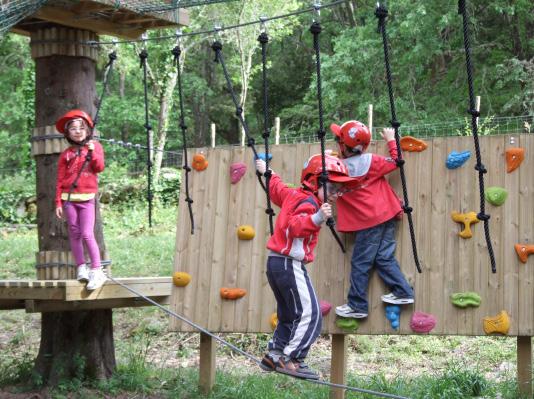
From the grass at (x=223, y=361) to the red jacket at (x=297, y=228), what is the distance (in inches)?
65.9

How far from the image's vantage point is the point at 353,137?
18.3ft

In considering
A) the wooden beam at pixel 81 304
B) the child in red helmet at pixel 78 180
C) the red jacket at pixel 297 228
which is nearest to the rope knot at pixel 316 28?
the red jacket at pixel 297 228

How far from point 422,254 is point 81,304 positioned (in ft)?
8.36

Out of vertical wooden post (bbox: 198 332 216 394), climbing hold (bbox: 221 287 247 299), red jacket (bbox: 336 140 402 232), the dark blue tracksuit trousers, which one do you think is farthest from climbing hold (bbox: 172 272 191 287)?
red jacket (bbox: 336 140 402 232)

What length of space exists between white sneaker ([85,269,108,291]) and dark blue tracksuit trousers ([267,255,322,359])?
4.74ft

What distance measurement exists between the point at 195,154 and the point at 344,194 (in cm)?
147

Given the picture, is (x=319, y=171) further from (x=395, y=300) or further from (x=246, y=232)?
(x=246, y=232)

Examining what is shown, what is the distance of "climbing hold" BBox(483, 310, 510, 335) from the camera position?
5.35m

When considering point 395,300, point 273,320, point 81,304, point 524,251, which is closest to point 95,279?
point 81,304

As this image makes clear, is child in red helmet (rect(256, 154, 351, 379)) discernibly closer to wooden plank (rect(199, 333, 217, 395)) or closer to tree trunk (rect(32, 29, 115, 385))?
wooden plank (rect(199, 333, 217, 395))

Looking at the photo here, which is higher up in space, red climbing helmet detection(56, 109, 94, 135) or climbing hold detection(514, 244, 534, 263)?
red climbing helmet detection(56, 109, 94, 135)

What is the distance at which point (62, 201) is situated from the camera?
20.4ft

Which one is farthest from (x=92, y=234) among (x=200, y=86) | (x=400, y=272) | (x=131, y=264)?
(x=200, y=86)

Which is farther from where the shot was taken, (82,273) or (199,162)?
(199,162)
